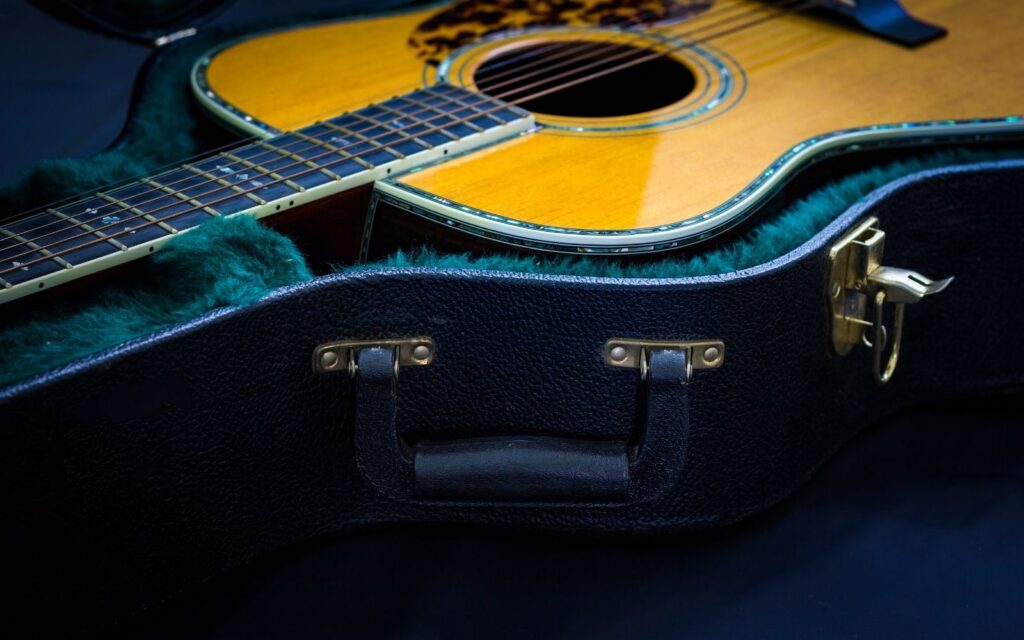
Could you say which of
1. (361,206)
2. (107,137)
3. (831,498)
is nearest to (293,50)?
(107,137)

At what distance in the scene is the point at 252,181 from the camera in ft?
2.92

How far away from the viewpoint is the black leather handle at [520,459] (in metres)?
0.84

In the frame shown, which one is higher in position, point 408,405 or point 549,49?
point 549,49

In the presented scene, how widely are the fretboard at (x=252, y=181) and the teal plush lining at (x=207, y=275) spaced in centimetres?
3

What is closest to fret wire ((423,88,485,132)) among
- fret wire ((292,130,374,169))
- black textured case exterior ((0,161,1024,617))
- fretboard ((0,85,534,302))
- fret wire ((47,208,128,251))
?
fretboard ((0,85,534,302))

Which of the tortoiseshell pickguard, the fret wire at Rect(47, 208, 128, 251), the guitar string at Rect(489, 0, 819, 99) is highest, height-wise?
the tortoiseshell pickguard

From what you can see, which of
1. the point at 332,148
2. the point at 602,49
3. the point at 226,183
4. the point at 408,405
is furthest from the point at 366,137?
the point at 602,49

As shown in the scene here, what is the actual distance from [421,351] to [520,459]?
108mm

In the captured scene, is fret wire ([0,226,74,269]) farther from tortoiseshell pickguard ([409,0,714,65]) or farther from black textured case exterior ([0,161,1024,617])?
tortoiseshell pickguard ([409,0,714,65])

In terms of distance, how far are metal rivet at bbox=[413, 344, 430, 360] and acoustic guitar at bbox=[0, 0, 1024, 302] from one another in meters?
0.10

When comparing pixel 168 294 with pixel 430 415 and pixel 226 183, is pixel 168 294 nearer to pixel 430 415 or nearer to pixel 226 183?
pixel 226 183

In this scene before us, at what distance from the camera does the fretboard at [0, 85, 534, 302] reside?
2.63 ft

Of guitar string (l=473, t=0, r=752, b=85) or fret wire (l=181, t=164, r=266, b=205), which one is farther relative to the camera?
guitar string (l=473, t=0, r=752, b=85)

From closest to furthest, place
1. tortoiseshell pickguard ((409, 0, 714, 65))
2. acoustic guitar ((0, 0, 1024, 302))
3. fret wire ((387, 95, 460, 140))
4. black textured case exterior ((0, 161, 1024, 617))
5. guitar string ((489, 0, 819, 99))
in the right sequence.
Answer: black textured case exterior ((0, 161, 1024, 617)) < acoustic guitar ((0, 0, 1024, 302)) < fret wire ((387, 95, 460, 140)) < guitar string ((489, 0, 819, 99)) < tortoiseshell pickguard ((409, 0, 714, 65))
